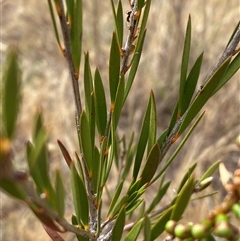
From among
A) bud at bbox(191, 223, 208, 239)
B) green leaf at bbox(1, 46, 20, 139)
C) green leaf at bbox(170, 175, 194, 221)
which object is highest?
green leaf at bbox(1, 46, 20, 139)

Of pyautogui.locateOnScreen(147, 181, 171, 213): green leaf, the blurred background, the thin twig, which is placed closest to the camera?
the thin twig

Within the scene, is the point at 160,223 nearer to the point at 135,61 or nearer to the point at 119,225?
the point at 119,225

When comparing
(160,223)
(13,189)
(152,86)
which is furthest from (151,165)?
(152,86)

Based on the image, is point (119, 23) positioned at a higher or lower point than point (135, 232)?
higher

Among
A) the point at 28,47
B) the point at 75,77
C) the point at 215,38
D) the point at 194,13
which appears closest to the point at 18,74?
the point at 75,77

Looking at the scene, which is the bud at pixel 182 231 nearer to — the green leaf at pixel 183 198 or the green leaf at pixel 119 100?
the green leaf at pixel 183 198

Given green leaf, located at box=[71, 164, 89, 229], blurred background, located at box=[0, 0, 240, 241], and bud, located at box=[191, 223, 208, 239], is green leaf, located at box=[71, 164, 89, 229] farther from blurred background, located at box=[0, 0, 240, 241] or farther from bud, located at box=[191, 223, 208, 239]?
blurred background, located at box=[0, 0, 240, 241]

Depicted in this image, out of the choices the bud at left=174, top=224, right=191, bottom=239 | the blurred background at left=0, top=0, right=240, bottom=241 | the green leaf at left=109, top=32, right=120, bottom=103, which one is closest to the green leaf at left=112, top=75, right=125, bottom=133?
the green leaf at left=109, top=32, right=120, bottom=103
